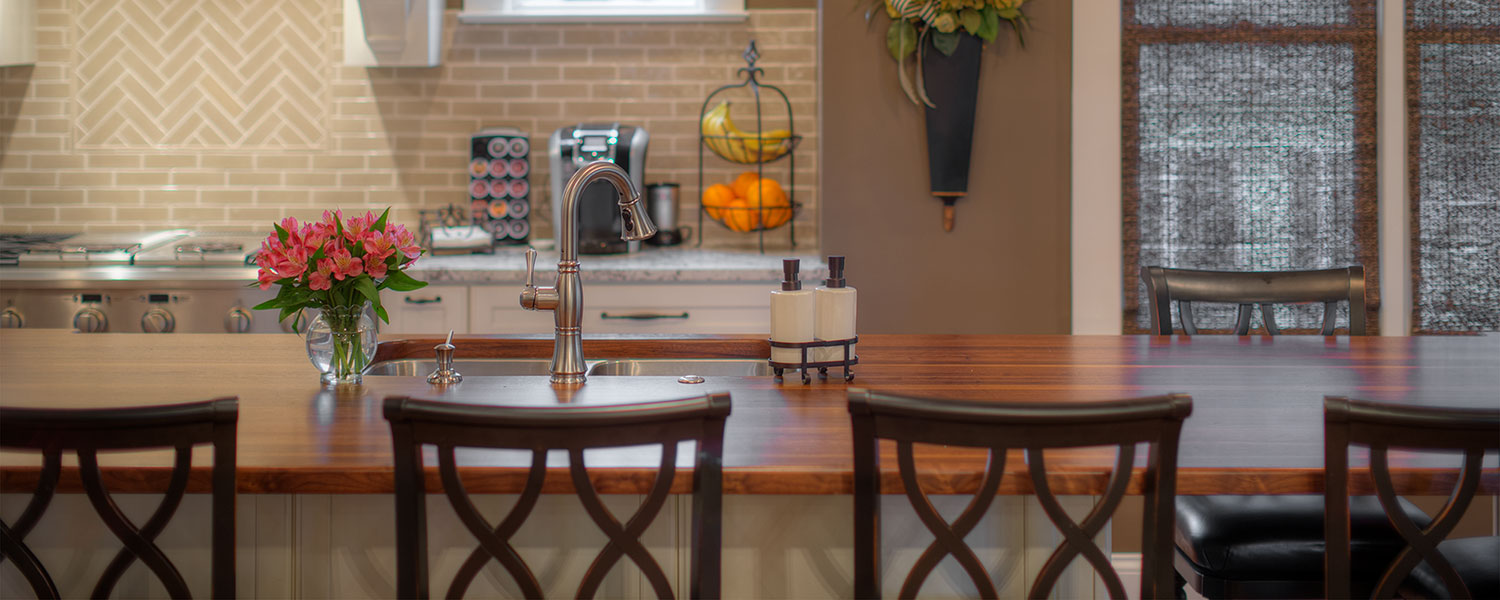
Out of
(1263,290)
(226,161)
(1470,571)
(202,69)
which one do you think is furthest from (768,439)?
(202,69)

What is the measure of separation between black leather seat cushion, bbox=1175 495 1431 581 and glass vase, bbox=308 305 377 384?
4.58ft

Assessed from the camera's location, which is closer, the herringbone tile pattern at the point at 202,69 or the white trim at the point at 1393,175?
the white trim at the point at 1393,175

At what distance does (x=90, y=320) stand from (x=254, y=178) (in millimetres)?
820

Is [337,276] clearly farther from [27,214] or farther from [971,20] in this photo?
[27,214]

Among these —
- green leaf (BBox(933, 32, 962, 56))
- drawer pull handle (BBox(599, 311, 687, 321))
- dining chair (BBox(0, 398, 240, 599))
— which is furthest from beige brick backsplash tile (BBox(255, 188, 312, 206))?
dining chair (BBox(0, 398, 240, 599))

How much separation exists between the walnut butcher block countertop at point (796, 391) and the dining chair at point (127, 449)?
0.09 metres

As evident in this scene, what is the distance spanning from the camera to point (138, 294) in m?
3.11

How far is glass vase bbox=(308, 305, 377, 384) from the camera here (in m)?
1.72

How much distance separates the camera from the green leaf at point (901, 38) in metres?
3.27

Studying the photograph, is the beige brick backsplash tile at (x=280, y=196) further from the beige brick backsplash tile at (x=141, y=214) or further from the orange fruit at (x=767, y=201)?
the orange fruit at (x=767, y=201)

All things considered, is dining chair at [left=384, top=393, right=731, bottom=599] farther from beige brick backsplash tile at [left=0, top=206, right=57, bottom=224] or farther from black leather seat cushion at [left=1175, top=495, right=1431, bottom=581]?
beige brick backsplash tile at [left=0, top=206, right=57, bottom=224]

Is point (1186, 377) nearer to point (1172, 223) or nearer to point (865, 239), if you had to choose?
point (865, 239)

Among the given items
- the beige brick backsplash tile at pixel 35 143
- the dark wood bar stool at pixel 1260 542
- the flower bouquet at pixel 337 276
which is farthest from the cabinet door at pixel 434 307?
the dark wood bar stool at pixel 1260 542

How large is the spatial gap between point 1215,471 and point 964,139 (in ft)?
7.20
